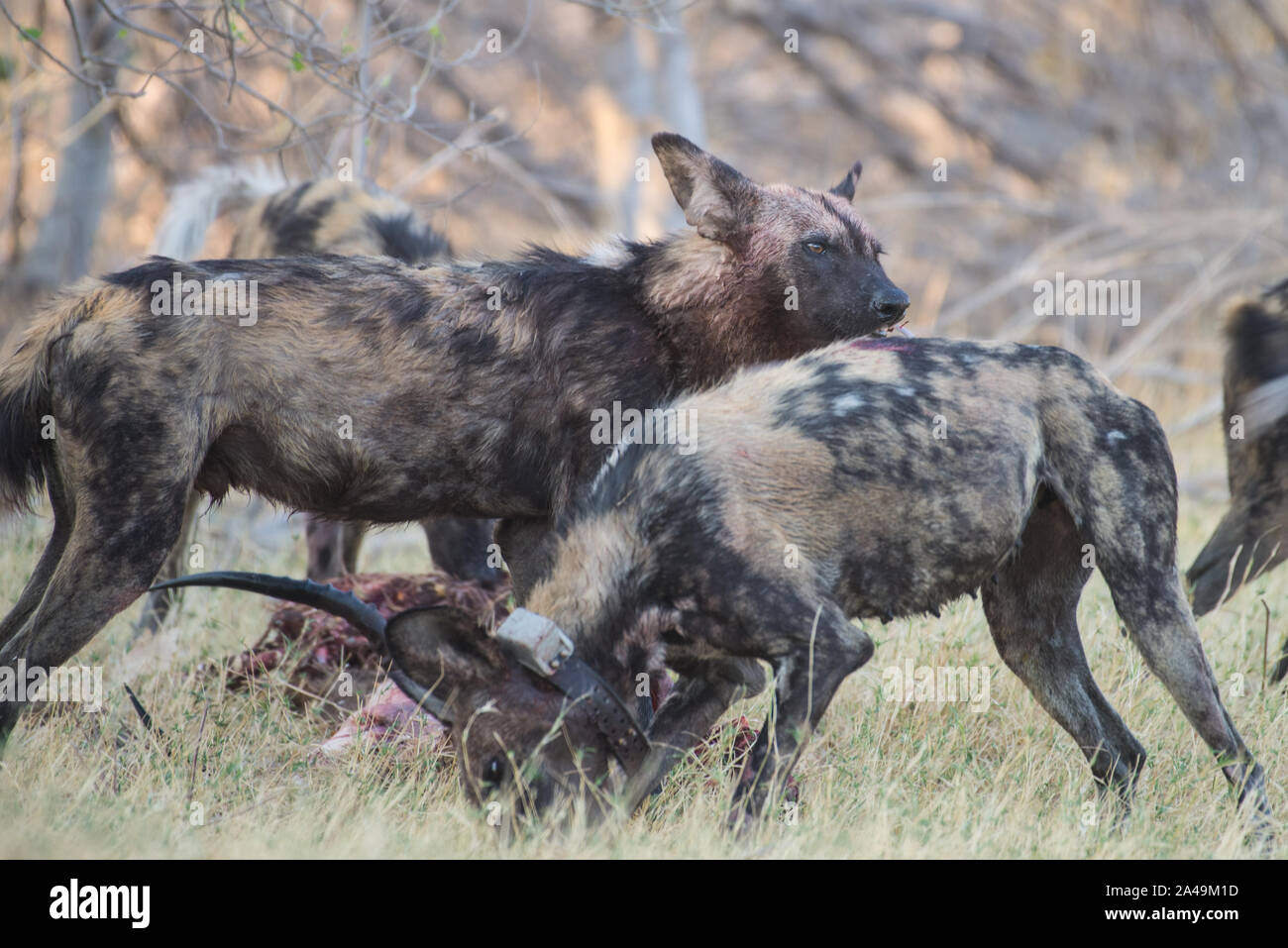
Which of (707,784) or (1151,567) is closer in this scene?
(1151,567)

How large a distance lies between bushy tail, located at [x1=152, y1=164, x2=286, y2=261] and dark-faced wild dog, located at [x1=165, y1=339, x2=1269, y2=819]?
4509mm

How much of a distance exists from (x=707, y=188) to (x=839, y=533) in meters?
1.72

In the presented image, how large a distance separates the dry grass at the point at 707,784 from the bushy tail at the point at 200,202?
276cm

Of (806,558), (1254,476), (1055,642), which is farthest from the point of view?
(1254,476)

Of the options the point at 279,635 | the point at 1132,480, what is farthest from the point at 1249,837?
the point at 279,635

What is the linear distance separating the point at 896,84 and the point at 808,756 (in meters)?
11.1

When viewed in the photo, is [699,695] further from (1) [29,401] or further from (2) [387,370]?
(1) [29,401]

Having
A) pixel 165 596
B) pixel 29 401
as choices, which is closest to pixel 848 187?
pixel 29 401

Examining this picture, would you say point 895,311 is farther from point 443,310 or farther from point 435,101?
point 435,101

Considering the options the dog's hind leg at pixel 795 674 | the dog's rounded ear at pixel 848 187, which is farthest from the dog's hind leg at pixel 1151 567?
the dog's rounded ear at pixel 848 187

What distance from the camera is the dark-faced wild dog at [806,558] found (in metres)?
3.71

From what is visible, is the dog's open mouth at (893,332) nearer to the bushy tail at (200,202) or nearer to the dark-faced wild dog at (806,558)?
the dark-faced wild dog at (806,558)

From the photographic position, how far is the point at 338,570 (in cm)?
668

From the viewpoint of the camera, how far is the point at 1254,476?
5.52 metres
